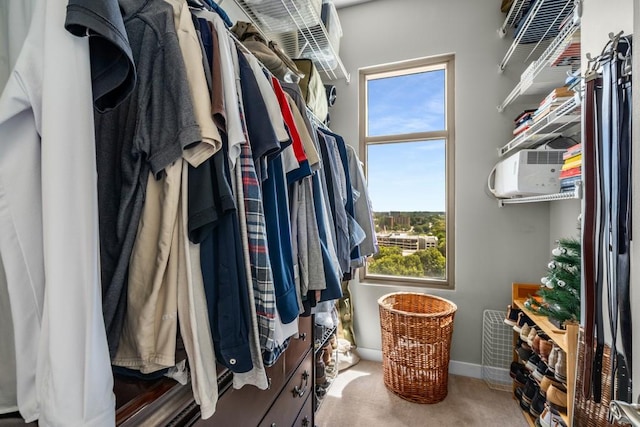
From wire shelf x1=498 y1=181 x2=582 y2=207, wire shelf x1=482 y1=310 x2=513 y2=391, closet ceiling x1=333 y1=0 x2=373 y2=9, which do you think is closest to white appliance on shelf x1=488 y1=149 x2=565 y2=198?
wire shelf x1=498 y1=181 x2=582 y2=207

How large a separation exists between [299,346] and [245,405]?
395 millimetres

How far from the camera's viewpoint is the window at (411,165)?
2.35m

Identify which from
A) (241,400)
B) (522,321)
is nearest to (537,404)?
(522,321)

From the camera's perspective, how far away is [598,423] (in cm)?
88

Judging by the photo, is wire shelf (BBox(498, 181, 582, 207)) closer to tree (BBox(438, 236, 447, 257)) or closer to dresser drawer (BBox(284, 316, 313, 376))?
tree (BBox(438, 236, 447, 257))

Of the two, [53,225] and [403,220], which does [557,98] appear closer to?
[403,220]

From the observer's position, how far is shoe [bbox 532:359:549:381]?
59.3 inches

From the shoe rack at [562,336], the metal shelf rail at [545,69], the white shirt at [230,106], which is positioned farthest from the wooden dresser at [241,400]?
the metal shelf rail at [545,69]

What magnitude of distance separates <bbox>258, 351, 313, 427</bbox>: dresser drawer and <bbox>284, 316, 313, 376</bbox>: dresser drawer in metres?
0.04

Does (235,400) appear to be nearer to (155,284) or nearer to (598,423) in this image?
(155,284)

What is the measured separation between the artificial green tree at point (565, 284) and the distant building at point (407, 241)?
3.36 ft

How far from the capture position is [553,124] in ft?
4.71

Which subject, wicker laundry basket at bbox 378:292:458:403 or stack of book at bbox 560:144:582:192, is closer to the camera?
stack of book at bbox 560:144:582:192

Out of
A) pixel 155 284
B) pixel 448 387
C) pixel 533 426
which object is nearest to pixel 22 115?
pixel 155 284
